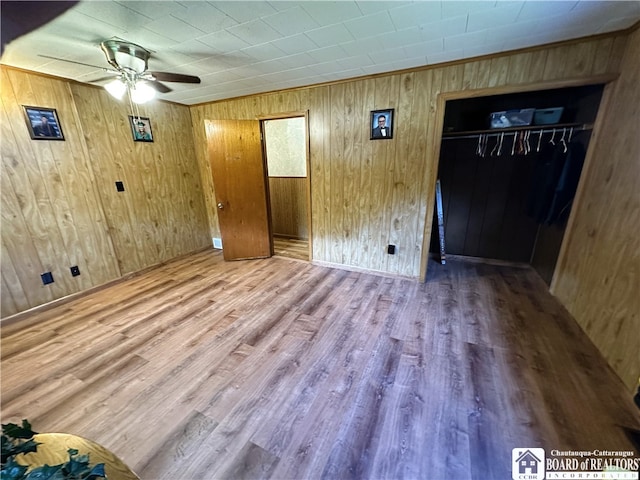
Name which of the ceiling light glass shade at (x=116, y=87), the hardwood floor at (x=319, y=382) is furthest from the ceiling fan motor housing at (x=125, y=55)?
the hardwood floor at (x=319, y=382)

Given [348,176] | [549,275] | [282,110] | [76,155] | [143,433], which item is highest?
[282,110]

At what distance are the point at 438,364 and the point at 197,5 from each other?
2.81 metres

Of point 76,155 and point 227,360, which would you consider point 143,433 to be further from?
point 76,155

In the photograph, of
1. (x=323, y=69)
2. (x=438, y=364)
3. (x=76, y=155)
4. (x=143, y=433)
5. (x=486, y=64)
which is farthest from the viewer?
(x=76, y=155)

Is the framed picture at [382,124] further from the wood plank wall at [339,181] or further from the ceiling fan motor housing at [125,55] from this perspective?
the ceiling fan motor housing at [125,55]

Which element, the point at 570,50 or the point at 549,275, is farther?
the point at 549,275

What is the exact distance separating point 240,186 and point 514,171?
3.68 meters

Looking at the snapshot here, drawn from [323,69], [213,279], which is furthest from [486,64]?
[213,279]

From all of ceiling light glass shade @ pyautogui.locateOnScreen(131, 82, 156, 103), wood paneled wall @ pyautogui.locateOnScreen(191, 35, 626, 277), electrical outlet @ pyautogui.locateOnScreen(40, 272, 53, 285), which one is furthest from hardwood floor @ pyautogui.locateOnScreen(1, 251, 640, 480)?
ceiling light glass shade @ pyautogui.locateOnScreen(131, 82, 156, 103)

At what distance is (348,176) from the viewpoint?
125 inches

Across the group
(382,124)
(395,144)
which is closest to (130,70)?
(382,124)

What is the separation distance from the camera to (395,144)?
9.33 ft

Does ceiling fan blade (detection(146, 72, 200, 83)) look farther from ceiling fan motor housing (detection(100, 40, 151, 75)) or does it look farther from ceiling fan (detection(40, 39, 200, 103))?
ceiling fan motor housing (detection(100, 40, 151, 75))

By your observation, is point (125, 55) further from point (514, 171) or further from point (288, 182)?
point (514, 171)
